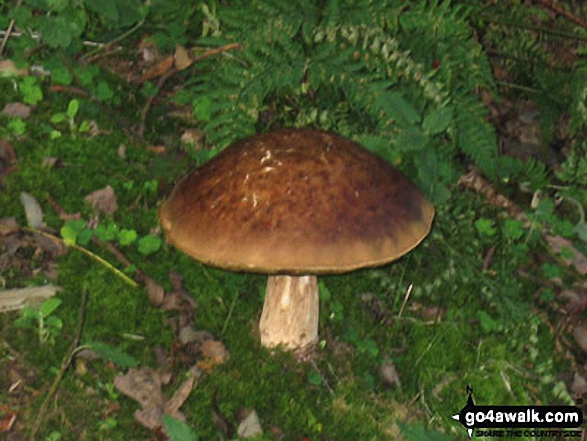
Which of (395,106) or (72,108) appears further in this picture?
(72,108)

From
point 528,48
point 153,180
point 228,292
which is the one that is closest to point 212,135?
point 153,180

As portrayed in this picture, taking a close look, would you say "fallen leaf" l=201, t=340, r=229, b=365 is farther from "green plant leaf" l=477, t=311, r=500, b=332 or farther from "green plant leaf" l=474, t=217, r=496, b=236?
"green plant leaf" l=474, t=217, r=496, b=236

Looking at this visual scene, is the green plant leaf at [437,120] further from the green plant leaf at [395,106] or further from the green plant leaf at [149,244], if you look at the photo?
the green plant leaf at [149,244]

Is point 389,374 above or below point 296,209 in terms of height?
below

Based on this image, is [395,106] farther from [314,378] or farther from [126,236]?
[126,236]

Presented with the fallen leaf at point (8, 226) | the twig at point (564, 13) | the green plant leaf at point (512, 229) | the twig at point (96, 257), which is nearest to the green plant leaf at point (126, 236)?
the twig at point (96, 257)

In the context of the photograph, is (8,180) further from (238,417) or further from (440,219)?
(440,219)

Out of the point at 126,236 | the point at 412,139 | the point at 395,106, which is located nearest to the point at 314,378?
the point at 126,236

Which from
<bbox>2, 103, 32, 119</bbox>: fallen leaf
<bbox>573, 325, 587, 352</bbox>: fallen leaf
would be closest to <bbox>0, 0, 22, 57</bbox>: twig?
<bbox>2, 103, 32, 119</bbox>: fallen leaf
